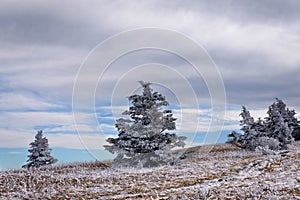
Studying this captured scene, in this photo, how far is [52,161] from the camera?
145ft

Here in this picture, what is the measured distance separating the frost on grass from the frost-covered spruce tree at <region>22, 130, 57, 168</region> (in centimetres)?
2552

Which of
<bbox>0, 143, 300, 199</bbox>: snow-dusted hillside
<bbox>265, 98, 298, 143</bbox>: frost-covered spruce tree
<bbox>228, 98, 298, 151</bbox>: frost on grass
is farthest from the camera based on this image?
<bbox>265, 98, 298, 143</bbox>: frost-covered spruce tree

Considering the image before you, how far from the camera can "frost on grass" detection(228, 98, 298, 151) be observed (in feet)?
135

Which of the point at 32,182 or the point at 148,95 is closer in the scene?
the point at 32,182

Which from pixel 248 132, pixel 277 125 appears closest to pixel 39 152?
pixel 248 132

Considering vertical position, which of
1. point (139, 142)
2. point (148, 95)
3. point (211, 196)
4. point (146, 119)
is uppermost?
point (148, 95)

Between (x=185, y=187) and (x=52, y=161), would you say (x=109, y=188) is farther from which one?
(x=52, y=161)

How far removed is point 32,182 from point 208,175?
38.8 ft

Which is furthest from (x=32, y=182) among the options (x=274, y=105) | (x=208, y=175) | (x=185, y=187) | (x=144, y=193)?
(x=274, y=105)

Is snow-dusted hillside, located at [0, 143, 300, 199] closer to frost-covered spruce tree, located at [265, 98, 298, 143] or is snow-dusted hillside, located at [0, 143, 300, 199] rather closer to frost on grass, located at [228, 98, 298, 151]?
frost on grass, located at [228, 98, 298, 151]

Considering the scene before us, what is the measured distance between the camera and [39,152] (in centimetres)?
4319

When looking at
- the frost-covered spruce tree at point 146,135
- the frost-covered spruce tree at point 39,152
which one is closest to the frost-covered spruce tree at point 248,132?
the frost-covered spruce tree at point 146,135

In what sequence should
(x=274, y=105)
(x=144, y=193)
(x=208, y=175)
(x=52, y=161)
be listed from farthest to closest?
(x=274, y=105), (x=52, y=161), (x=208, y=175), (x=144, y=193)

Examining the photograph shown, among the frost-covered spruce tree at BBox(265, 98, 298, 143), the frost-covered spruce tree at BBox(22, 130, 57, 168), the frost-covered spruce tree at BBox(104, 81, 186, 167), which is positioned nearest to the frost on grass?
the frost-covered spruce tree at BBox(265, 98, 298, 143)
